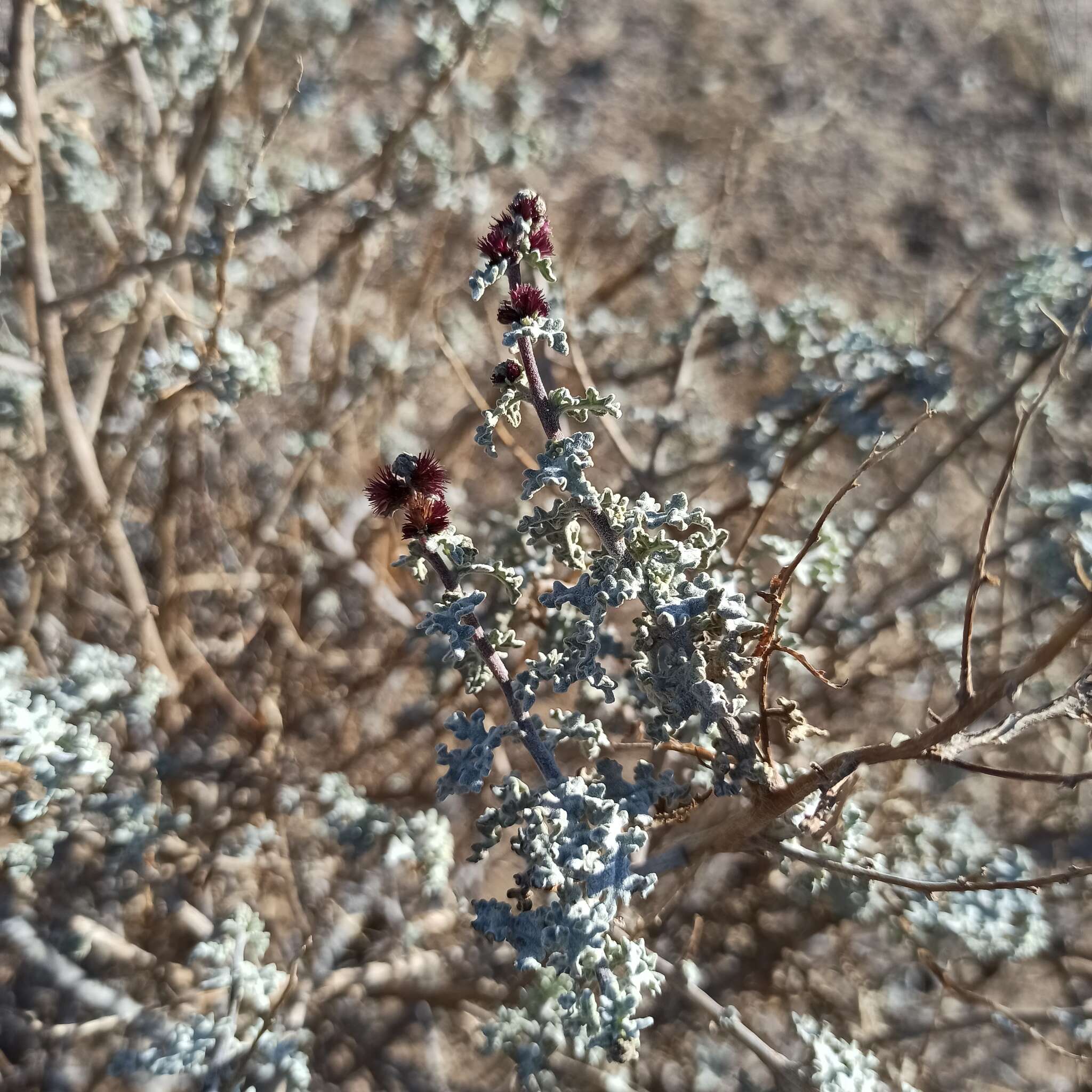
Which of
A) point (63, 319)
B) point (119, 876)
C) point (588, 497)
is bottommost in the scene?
point (119, 876)

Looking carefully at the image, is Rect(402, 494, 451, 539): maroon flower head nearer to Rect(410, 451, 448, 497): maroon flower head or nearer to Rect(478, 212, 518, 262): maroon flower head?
Rect(410, 451, 448, 497): maroon flower head

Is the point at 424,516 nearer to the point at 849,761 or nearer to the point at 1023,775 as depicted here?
the point at 849,761

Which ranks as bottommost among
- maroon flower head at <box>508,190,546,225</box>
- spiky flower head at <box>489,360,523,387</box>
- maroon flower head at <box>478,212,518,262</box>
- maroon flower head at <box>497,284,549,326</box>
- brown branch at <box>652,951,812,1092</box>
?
brown branch at <box>652,951,812,1092</box>

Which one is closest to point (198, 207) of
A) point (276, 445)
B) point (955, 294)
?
point (276, 445)

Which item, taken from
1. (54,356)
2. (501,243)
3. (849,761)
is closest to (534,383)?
(501,243)

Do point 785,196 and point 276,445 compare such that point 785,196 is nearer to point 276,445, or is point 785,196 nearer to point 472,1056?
point 276,445

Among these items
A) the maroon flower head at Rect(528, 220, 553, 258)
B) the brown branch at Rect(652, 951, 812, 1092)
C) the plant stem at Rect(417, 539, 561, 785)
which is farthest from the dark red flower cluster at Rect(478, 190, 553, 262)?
the brown branch at Rect(652, 951, 812, 1092)
